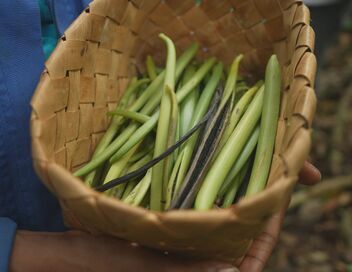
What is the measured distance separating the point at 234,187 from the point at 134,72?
375mm

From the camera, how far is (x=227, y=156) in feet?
2.71

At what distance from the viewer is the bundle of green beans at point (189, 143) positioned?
2.62 ft

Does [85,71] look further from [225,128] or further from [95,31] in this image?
[225,128]

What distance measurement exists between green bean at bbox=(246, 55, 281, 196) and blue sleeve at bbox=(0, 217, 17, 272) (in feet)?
1.26

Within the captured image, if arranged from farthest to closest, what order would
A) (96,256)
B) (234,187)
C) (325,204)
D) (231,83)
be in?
1. (325,204)
2. (231,83)
3. (234,187)
4. (96,256)

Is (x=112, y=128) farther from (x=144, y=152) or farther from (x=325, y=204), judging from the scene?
(x=325, y=204)

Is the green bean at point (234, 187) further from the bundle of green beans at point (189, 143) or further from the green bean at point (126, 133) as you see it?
the green bean at point (126, 133)

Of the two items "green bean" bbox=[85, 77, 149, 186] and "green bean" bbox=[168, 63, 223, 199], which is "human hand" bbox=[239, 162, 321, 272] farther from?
"green bean" bbox=[85, 77, 149, 186]

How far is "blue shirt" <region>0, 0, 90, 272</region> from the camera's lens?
0.79m

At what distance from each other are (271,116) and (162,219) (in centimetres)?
37

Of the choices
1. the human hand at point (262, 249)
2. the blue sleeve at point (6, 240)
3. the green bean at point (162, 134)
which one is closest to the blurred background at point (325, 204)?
the human hand at point (262, 249)

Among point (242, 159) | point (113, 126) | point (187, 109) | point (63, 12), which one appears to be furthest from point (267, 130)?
point (63, 12)

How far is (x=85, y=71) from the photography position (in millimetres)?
891

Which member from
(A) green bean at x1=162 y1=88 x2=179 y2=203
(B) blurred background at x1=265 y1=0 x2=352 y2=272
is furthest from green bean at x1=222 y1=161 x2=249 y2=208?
(B) blurred background at x1=265 y1=0 x2=352 y2=272
